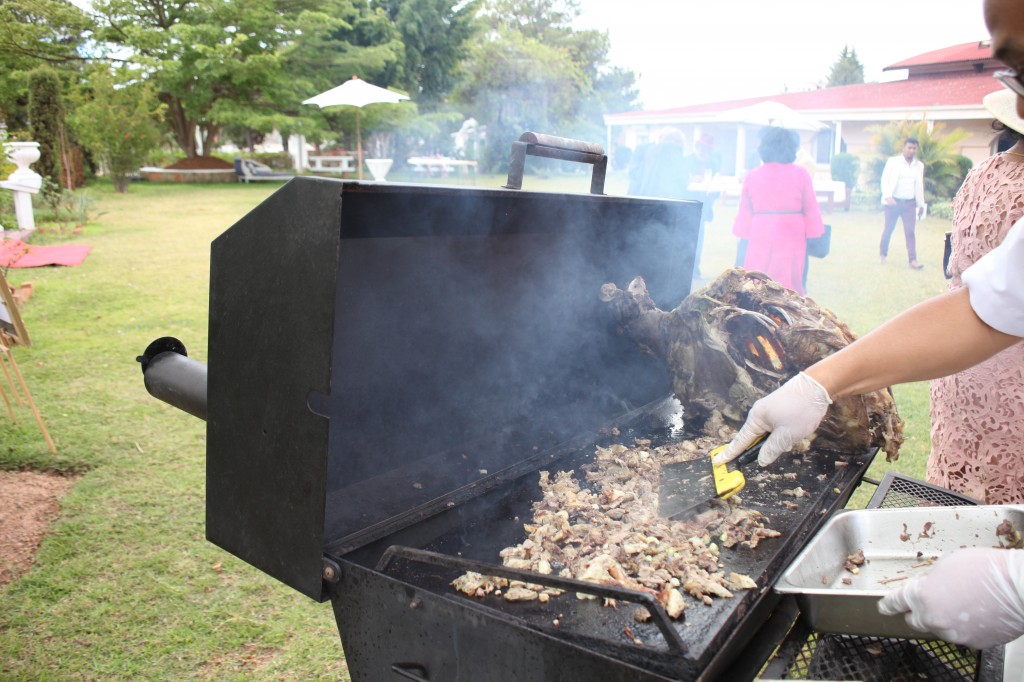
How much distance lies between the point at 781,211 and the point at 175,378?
6.01 meters

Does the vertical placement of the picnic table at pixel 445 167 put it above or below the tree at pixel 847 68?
below

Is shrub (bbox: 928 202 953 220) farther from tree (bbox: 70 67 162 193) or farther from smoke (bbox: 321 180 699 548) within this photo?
tree (bbox: 70 67 162 193)

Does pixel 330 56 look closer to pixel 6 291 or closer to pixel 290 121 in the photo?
pixel 290 121

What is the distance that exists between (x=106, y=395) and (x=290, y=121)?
23369 millimetres

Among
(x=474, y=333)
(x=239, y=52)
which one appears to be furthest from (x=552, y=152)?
(x=239, y=52)

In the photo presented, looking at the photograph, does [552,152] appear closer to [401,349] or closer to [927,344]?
[401,349]

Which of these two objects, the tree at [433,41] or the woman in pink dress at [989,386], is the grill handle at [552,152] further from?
the tree at [433,41]

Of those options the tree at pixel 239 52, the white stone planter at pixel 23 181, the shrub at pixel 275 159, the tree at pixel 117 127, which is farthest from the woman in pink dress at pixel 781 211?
the shrub at pixel 275 159

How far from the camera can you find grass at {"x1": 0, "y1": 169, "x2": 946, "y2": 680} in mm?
2877

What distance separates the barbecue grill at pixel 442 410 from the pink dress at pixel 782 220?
3.86 meters

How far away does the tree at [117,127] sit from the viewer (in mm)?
20141

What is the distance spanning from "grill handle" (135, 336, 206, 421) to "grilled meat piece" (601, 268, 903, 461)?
1.65 m

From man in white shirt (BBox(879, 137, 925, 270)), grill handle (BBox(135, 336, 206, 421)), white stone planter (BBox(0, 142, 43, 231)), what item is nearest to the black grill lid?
grill handle (BBox(135, 336, 206, 421))

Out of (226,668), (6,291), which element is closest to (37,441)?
(6,291)
